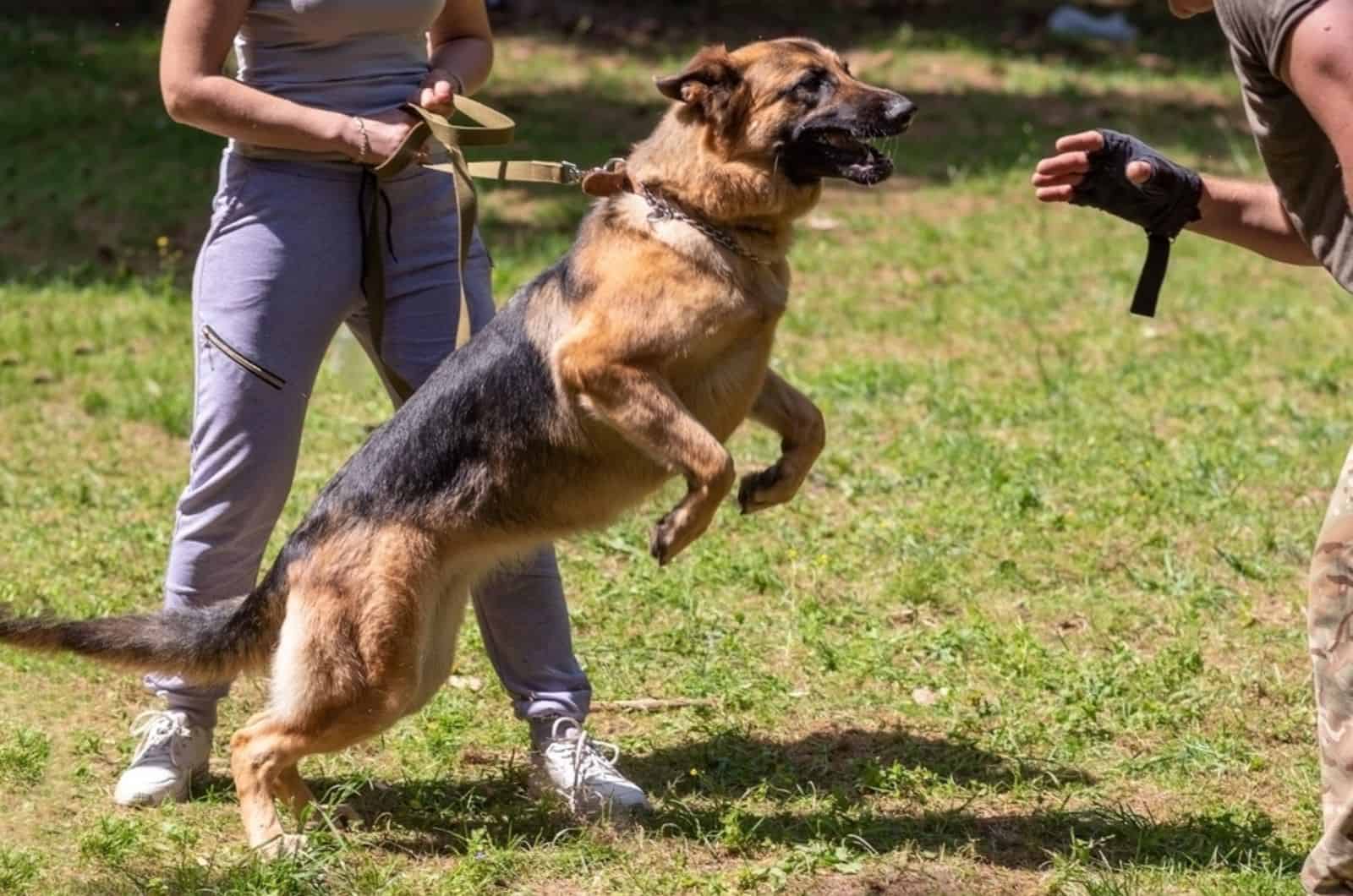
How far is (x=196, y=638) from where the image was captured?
14.5 ft

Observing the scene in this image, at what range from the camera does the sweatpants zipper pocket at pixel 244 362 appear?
14.7 feet

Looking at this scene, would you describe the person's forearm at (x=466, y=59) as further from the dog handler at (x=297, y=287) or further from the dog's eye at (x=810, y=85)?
the dog's eye at (x=810, y=85)

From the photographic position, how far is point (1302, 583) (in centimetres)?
610

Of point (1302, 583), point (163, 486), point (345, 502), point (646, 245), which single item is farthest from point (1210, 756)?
point (163, 486)

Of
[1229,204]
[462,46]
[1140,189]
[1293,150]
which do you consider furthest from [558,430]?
[1293,150]

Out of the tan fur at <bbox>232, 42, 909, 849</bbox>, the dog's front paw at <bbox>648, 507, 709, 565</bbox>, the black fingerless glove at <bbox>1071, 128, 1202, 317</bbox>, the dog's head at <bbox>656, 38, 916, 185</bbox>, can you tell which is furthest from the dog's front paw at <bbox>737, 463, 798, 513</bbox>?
the black fingerless glove at <bbox>1071, 128, 1202, 317</bbox>

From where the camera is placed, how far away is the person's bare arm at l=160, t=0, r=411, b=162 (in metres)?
4.27

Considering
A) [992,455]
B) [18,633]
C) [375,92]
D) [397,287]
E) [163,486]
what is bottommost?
[163,486]

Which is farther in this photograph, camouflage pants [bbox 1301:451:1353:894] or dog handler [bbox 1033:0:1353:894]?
camouflage pants [bbox 1301:451:1353:894]

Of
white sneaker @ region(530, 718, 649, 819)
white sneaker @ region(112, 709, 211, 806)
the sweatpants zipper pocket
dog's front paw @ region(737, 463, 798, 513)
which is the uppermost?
the sweatpants zipper pocket

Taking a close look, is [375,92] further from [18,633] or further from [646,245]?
[18,633]

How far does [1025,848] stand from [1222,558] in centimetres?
227

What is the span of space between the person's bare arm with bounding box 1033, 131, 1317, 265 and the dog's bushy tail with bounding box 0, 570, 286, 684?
7.08ft

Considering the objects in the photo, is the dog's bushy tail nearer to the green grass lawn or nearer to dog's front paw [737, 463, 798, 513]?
the green grass lawn
